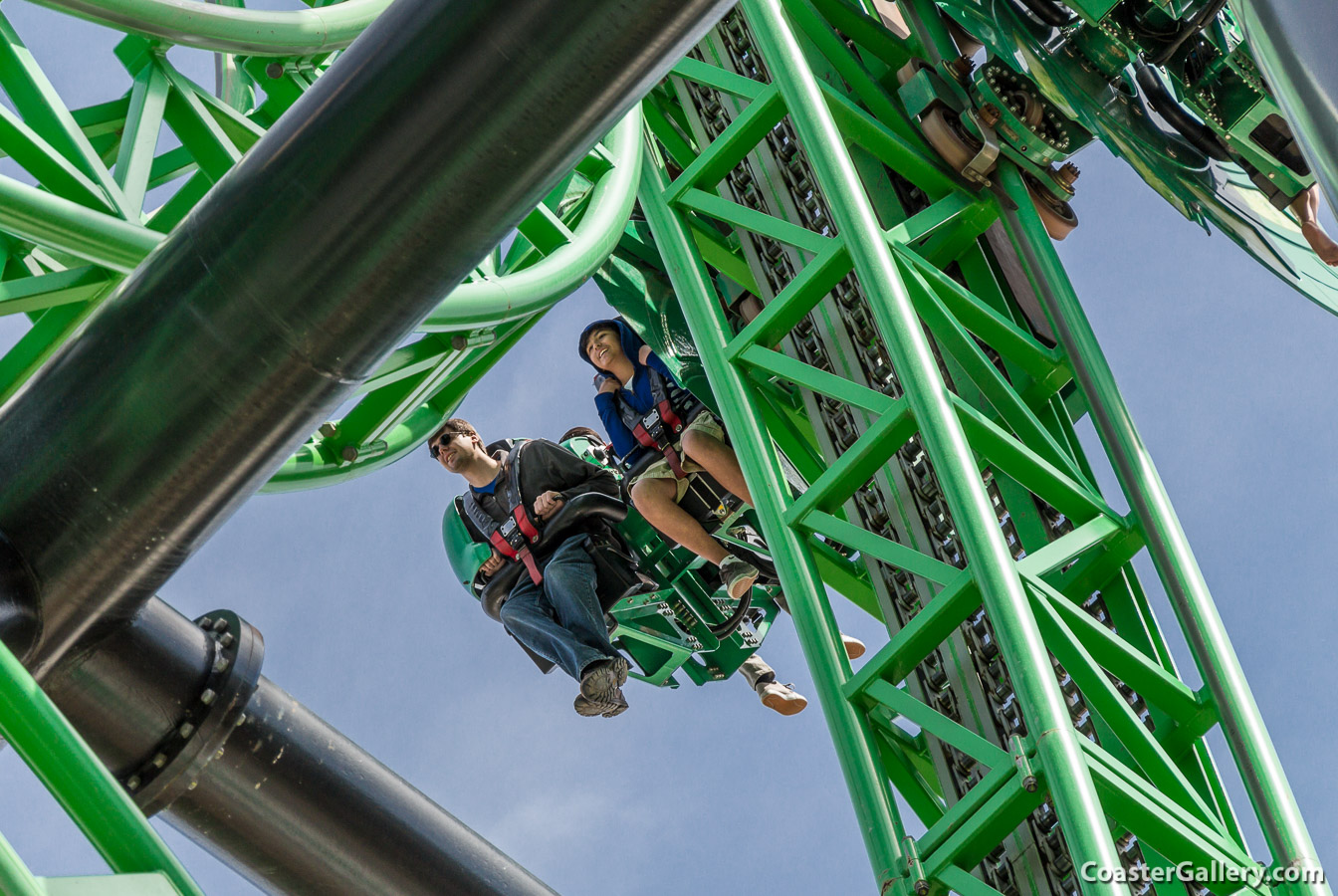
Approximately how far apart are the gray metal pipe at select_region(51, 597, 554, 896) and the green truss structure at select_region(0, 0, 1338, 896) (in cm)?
171

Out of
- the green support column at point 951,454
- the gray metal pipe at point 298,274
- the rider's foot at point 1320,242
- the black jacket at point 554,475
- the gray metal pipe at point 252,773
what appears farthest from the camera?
the black jacket at point 554,475

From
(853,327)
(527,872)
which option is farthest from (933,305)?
(527,872)

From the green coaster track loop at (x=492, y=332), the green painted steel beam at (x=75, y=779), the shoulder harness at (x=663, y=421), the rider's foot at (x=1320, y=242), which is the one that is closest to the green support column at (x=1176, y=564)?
the rider's foot at (x=1320, y=242)

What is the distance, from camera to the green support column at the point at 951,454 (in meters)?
5.62

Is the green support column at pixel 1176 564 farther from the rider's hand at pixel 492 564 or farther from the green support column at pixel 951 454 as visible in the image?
the rider's hand at pixel 492 564

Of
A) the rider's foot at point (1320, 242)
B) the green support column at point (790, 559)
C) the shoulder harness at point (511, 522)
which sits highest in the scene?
the rider's foot at point (1320, 242)

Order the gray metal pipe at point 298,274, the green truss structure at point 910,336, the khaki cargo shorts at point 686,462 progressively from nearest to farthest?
the gray metal pipe at point 298,274 → the green truss structure at point 910,336 → the khaki cargo shorts at point 686,462

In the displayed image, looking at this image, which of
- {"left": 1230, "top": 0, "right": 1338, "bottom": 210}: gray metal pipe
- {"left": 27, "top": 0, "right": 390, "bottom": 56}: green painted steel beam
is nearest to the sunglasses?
{"left": 27, "top": 0, "right": 390, "bottom": 56}: green painted steel beam

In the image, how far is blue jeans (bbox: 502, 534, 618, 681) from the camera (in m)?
10.2

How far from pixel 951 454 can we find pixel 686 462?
3.65 m

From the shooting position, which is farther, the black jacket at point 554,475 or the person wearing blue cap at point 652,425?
the black jacket at point 554,475

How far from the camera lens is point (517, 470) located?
11.1m

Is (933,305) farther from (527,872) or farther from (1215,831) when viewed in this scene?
(527,872)

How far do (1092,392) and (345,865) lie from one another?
394 centimetres
